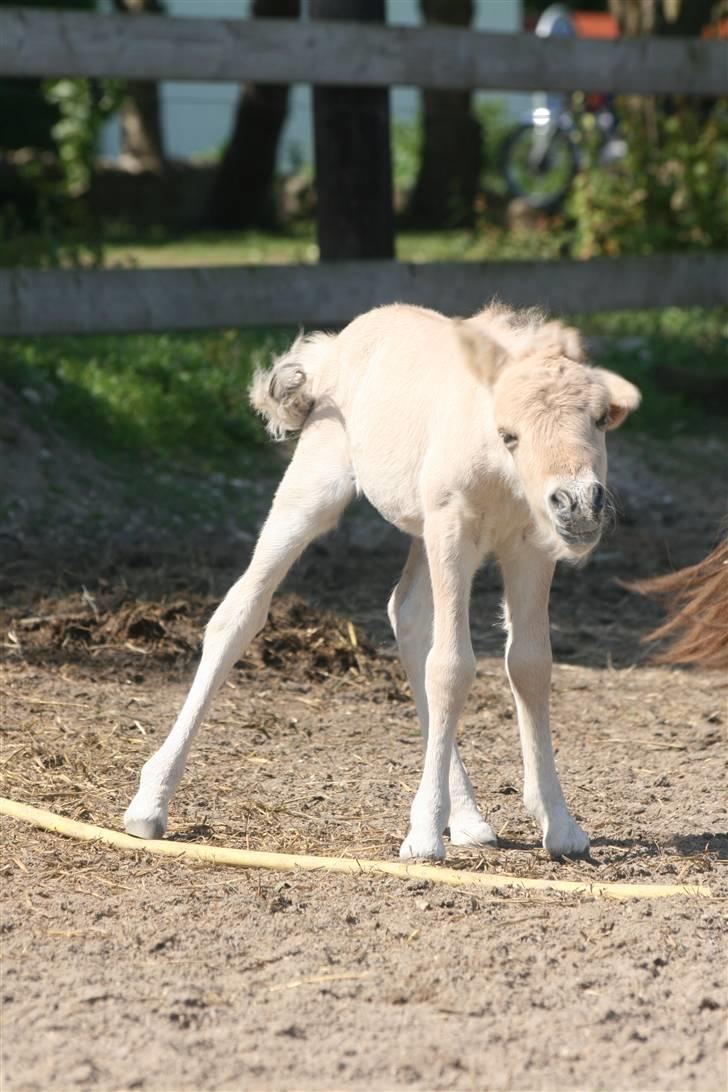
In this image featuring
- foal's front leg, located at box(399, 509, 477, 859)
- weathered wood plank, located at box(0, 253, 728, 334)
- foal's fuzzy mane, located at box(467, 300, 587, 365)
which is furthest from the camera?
weathered wood plank, located at box(0, 253, 728, 334)

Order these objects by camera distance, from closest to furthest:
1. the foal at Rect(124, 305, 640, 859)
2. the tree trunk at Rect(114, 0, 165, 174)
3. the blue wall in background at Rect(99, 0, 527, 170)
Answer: the foal at Rect(124, 305, 640, 859) < the tree trunk at Rect(114, 0, 165, 174) < the blue wall in background at Rect(99, 0, 527, 170)

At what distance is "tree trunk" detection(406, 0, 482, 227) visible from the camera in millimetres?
16609

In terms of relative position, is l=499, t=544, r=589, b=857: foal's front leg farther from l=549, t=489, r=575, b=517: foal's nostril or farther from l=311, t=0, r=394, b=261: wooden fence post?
l=311, t=0, r=394, b=261: wooden fence post

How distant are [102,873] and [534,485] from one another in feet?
4.33

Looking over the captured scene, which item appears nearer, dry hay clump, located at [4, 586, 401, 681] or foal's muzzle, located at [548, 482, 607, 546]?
foal's muzzle, located at [548, 482, 607, 546]

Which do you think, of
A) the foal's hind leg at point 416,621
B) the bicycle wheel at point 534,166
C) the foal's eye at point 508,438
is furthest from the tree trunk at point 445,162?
the foal's eye at point 508,438

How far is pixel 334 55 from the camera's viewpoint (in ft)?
22.9

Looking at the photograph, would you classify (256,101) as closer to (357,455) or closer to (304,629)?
(304,629)

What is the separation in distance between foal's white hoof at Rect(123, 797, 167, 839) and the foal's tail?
1067mm

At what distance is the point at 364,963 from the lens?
2924 millimetres

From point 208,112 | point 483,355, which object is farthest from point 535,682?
point 208,112

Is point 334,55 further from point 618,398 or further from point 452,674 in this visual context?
point 452,674

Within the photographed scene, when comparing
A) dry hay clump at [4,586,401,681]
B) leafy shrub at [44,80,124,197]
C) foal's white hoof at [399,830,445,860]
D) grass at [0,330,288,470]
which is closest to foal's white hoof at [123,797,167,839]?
foal's white hoof at [399,830,445,860]

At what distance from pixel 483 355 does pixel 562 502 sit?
1.49 feet
